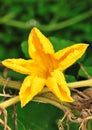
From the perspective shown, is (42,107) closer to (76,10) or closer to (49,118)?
(49,118)

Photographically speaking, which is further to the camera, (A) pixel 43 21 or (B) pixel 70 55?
(A) pixel 43 21

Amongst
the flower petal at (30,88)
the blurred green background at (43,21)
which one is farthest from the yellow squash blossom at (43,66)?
the blurred green background at (43,21)

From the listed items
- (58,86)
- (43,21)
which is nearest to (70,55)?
(58,86)

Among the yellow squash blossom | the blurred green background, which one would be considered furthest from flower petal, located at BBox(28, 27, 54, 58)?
the blurred green background

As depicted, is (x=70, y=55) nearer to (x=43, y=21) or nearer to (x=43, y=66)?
(x=43, y=66)

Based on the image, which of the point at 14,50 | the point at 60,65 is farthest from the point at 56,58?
the point at 14,50

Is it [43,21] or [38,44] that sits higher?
[43,21]
